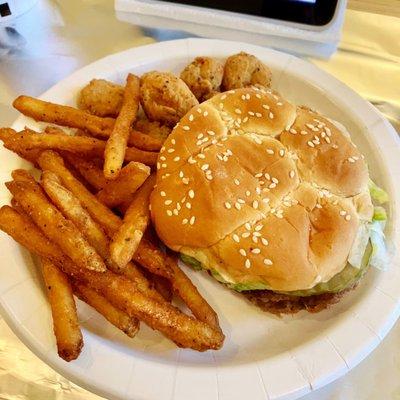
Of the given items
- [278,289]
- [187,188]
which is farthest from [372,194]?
[187,188]

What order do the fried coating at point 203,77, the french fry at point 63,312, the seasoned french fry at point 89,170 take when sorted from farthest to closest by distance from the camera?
the fried coating at point 203,77
the seasoned french fry at point 89,170
the french fry at point 63,312

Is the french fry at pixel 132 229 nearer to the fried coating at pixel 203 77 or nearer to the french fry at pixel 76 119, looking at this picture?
the french fry at pixel 76 119

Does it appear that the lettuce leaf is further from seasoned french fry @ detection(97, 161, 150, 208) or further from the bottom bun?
seasoned french fry @ detection(97, 161, 150, 208)

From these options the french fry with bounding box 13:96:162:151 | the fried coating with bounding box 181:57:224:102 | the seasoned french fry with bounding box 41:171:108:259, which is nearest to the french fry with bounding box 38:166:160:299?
the seasoned french fry with bounding box 41:171:108:259

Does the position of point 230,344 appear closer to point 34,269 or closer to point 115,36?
point 34,269

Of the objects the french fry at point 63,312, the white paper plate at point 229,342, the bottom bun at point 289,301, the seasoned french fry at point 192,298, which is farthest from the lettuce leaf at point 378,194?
the french fry at point 63,312

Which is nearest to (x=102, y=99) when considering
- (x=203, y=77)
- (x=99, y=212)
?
(x=203, y=77)

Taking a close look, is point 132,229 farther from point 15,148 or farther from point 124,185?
point 15,148
